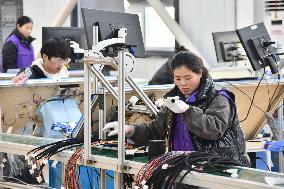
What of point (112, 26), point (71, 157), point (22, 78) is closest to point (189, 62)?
point (112, 26)

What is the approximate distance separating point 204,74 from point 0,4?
7.68 meters

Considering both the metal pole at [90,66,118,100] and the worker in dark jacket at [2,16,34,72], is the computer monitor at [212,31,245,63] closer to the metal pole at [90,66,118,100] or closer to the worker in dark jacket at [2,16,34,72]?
the worker in dark jacket at [2,16,34,72]

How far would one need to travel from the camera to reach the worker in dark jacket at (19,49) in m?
7.13

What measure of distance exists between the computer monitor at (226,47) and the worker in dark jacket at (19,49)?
2283 mm

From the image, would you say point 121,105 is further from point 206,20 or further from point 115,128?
point 206,20

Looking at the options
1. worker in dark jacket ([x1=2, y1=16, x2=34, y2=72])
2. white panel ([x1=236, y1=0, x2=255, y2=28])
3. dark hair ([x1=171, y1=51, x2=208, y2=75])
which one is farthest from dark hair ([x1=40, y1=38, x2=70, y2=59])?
white panel ([x1=236, y1=0, x2=255, y2=28])

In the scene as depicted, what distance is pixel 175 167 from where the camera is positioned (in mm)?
2697

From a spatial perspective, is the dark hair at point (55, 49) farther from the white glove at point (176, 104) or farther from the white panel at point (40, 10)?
the white panel at point (40, 10)

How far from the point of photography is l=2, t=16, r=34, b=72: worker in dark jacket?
281 inches

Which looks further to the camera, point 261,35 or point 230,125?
point 261,35

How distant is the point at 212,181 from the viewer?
2.60 meters

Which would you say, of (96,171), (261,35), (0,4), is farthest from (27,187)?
(0,4)

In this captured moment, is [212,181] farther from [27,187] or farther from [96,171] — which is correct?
[27,187]

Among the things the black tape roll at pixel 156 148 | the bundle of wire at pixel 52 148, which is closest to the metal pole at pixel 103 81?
the bundle of wire at pixel 52 148
